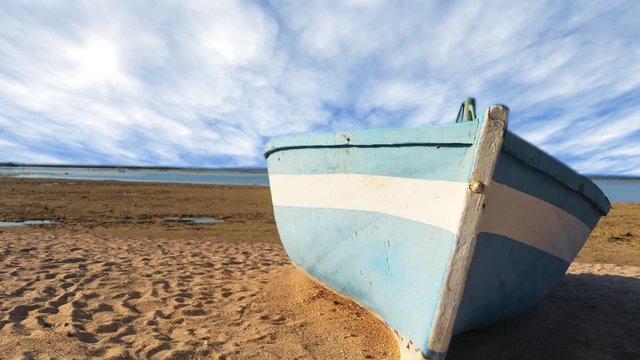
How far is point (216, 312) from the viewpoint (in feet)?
13.6

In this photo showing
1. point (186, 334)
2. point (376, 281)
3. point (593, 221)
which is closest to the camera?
point (376, 281)

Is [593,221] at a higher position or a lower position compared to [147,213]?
higher

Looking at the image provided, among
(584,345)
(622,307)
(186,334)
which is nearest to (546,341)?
(584,345)

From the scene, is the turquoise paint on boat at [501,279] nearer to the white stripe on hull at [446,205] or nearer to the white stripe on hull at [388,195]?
the white stripe on hull at [446,205]

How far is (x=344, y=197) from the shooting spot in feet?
10.4

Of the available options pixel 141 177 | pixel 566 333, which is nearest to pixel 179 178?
pixel 141 177

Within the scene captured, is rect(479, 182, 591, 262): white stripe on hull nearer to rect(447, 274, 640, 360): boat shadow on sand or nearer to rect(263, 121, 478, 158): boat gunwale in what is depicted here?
rect(263, 121, 478, 158): boat gunwale

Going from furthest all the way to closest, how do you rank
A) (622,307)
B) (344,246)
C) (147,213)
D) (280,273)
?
1. (147,213)
2. (280,273)
3. (622,307)
4. (344,246)

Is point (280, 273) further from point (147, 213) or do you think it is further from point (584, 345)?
point (147, 213)

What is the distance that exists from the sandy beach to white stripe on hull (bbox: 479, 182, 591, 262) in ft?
3.20

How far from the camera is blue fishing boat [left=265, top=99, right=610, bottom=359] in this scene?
2.34m

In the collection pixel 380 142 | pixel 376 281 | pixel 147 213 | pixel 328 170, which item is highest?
pixel 380 142

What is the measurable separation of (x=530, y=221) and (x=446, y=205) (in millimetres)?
811

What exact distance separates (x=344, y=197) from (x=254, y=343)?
57.8 inches
